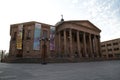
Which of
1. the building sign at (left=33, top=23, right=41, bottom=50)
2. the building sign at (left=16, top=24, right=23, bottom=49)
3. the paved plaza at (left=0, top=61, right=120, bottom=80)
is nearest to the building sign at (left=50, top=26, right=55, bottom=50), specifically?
the building sign at (left=33, top=23, right=41, bottom=50)

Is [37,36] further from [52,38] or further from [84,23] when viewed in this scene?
[84,23]

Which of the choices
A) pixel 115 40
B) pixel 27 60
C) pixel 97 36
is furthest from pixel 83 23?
pixel 115 40

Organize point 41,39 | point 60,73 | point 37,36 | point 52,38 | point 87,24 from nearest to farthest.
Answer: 1. point 60,73
2. point 41,39
3. point 37,36
4. point 52,38
5. point 87,24

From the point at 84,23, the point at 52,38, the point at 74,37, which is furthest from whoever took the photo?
the point at 74,37

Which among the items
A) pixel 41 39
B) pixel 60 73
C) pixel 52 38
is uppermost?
pixel 52 38

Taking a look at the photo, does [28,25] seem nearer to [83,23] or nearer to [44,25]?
[44,25]

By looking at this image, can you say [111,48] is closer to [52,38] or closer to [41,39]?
[52,38]

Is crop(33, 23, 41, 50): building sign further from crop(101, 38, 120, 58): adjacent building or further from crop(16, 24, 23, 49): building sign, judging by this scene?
crop(101, 38, 120, 58): adjacent building

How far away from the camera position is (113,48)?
65.2 m

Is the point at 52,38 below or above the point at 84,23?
below

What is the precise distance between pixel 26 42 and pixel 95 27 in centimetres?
2626


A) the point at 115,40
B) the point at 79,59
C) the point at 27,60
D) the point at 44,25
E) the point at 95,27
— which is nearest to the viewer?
the point at 27,60

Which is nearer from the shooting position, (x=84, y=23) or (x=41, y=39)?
(x=41, y=39)

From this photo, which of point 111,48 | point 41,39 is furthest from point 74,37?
point 111,48
